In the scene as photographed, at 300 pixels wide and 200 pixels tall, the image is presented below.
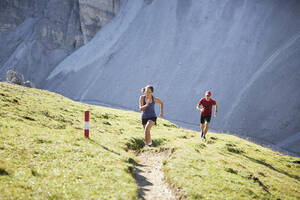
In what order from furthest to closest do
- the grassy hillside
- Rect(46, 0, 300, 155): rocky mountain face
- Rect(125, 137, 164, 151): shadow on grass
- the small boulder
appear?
the small boulder < Rect(46, 0, 300, 155): rocky mountain face < Rect(125, 137, 164, 151): shadow on grass < the grassy hillside

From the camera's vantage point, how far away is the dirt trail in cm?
705

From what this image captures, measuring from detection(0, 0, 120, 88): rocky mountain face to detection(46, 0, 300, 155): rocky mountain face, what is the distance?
993 centimetres

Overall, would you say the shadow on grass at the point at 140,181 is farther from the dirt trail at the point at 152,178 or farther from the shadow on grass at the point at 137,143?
the shadow on grass at the point at 137,143

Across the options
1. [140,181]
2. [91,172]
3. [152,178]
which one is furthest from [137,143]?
[91,172]

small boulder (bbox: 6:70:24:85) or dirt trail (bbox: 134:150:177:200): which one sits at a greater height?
small boulder (bbox: 6:70:24:85)

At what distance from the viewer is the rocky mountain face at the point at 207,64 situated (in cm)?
3027

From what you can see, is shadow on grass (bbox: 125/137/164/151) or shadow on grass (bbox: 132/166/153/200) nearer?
shadow on grass (bbox: 132/166/153/200)

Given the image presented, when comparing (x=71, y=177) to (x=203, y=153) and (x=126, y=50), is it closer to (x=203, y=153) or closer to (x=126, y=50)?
(x=203, y=153)

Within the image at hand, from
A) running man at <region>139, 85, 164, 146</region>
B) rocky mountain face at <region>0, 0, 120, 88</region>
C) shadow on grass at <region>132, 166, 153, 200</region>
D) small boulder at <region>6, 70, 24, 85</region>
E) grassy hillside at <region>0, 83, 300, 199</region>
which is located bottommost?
shadow on grass at <region>132, 166, 153, 200</region>

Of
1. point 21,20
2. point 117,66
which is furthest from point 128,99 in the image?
point 21,20

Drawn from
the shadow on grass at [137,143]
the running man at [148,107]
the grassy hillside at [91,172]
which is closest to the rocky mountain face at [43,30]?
the shadow on grass at [137,143]

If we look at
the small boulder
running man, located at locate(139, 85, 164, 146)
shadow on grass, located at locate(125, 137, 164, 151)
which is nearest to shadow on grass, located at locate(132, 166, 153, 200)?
running man, located at locate(139, 85, 164, 146)

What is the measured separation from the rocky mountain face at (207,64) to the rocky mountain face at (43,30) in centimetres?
993

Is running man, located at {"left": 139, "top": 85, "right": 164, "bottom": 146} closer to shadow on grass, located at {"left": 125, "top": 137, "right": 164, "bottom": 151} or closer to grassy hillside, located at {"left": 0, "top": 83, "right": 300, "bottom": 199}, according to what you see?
shadow on grass, located at {"left": 125, "top": 137, "right": 164, "bottom": 151}
